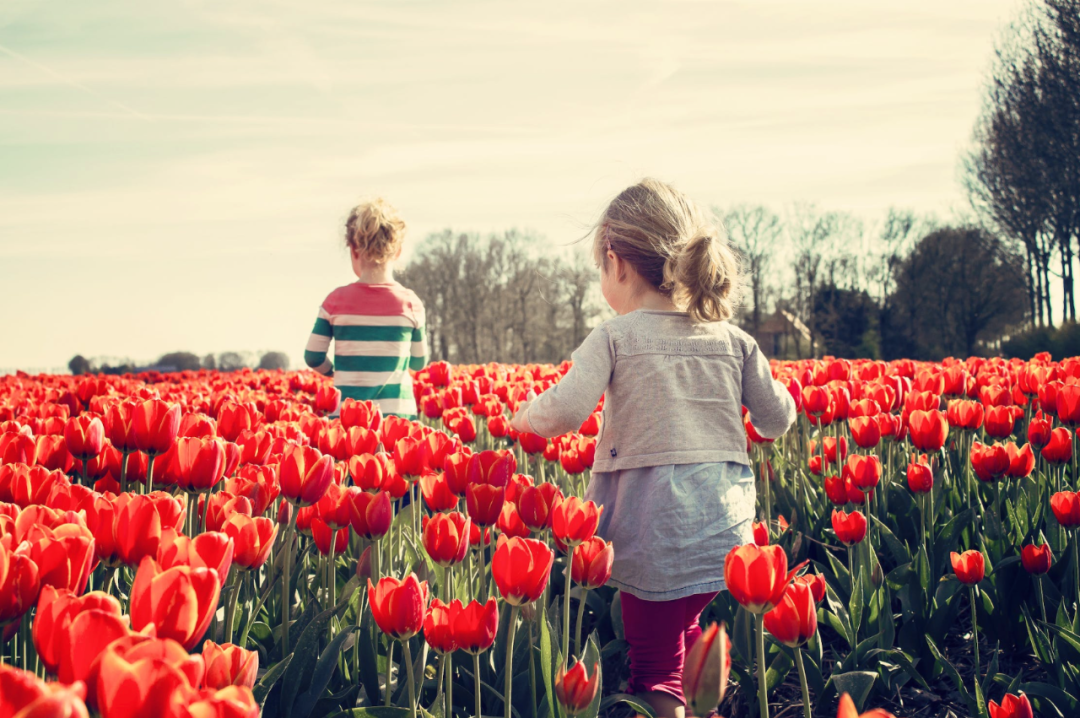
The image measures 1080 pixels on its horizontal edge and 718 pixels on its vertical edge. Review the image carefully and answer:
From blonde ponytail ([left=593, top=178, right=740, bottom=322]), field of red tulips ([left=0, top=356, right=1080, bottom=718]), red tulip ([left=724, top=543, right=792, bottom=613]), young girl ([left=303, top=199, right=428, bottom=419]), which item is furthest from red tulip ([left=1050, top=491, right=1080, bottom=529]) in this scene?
young girl ([left=303, top=199, right=428, bottom=419])

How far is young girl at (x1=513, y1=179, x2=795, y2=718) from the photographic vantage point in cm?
263

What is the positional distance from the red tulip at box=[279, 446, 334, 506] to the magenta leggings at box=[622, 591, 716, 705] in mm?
1125

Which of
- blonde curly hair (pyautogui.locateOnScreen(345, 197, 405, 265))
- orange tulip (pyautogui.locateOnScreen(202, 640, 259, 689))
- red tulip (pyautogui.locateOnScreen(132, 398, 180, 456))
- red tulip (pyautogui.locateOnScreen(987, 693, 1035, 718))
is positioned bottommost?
red tulip (pyautogui.locateOnScreen(987, 693, 1035, 718))

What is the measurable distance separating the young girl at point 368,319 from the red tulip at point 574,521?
2928 millimetres

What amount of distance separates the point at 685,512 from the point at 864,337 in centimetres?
3970

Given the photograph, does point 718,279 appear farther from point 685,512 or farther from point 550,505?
point 550,505

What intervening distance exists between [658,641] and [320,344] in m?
3.02

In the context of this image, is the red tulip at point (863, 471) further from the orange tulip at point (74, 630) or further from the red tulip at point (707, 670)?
the orange tulip at point (74, 630)

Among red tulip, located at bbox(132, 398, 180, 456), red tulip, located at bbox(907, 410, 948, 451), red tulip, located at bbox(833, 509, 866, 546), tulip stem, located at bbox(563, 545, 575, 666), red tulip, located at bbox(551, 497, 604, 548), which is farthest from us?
red tulip, located at bbox(907, 410, 948, 451)

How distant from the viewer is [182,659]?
84 centimetres

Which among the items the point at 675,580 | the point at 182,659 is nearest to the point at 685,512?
the point at 675,580

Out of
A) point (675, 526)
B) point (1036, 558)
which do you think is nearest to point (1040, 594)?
point (1036, 558)

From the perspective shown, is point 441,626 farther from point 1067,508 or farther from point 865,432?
point 865,432

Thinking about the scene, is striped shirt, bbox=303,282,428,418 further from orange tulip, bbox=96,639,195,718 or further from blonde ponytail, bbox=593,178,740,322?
orange tulip, bbox=96,639,195,718
